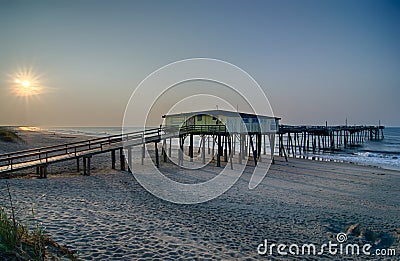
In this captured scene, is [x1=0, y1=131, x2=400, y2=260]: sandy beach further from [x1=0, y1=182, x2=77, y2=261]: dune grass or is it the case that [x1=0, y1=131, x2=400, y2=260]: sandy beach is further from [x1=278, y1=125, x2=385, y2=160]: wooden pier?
[x1=278, y1=125, x2=385, y2=160]: wooden pier

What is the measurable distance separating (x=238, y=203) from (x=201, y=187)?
11.8ft

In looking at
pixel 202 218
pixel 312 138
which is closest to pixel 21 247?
pixel 202 218

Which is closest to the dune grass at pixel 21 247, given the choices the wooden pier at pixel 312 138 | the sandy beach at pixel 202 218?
the sandy beach at pixel 202 218

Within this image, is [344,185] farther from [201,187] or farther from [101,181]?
[101,181]

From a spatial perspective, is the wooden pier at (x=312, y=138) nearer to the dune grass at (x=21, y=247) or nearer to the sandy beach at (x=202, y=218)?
the sandy beach at (x=202, y=218)

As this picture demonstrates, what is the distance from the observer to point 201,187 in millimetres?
15195

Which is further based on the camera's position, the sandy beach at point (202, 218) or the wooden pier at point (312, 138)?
the wooden pier at point (312, 138)

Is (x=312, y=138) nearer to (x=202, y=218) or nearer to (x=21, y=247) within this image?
(x=202, y=218)

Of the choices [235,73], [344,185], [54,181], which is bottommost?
[344,185]

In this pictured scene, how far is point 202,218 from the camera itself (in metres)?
9.52

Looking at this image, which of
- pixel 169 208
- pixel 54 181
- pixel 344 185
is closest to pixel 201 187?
pixel 169 208

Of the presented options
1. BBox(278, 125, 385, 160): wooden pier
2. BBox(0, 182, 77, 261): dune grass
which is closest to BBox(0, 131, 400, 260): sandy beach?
BBox(0, 182, 77, 261): dune grass

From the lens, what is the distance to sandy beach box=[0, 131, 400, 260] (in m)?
6.82

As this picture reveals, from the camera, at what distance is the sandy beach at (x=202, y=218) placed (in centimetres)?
682
